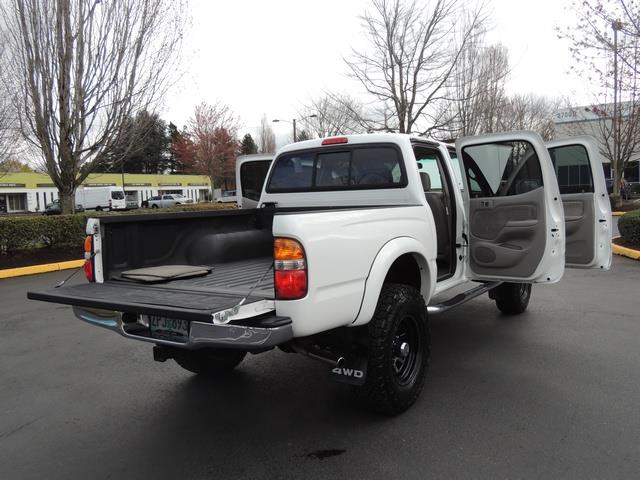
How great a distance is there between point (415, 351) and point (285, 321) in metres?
1.51

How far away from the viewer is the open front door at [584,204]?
17.6 feet

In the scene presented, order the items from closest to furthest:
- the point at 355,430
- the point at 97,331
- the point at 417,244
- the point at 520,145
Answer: the point at 355,430 → the point at 417,244 → the point at 520,145 → the point at 97,331

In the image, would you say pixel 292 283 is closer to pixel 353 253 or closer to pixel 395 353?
pixel 353 253

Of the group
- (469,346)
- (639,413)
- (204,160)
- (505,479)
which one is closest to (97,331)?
(469,346)

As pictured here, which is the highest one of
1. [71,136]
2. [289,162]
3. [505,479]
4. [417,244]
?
[71,136]

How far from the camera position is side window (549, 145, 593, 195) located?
5.48 m

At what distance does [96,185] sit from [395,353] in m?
55.6

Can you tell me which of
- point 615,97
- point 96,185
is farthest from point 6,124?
point 96,185

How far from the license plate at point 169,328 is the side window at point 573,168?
4.67 meters

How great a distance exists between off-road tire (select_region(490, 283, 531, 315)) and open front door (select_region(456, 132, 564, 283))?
56.2 inches

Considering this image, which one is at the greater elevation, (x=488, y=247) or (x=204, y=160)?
(x=204, y=160)

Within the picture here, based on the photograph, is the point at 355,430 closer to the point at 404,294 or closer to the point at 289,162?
the point at 404,294

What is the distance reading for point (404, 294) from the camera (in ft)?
11.8

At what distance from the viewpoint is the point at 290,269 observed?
2742 mm
